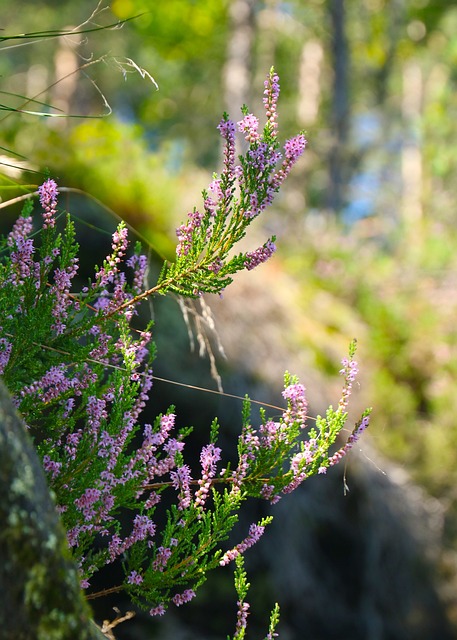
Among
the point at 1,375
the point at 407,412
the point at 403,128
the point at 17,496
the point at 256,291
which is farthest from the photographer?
the point at 403,128

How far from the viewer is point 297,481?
2.31 meters

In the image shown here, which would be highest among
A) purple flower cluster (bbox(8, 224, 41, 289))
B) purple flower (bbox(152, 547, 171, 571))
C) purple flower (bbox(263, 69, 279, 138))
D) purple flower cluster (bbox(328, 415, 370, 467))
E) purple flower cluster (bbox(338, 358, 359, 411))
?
purple flower (bbox(263, 69, 279, 138))

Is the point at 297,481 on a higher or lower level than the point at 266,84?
lower

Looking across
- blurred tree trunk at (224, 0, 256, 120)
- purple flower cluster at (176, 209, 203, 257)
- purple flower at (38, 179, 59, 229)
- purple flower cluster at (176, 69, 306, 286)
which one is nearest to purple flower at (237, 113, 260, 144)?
purple flower cluster at (176, 69, 306, 286)

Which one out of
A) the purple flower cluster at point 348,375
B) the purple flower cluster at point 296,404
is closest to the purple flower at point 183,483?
the purple flower cluster at point 296,404

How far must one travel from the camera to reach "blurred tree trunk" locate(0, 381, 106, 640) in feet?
4.19

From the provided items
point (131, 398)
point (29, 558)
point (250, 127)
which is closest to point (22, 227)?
point (131, 398)

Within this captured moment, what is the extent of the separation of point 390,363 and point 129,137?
4.28m

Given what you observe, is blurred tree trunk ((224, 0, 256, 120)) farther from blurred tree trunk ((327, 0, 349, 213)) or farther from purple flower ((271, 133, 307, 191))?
purple flower ((271, 133, 307, 191))

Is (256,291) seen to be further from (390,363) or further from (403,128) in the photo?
(403,128)

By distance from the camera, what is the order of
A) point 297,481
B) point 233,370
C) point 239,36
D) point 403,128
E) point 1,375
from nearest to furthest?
point 1,375
point 297,481
point 233,370
point 239,36
point 403,128

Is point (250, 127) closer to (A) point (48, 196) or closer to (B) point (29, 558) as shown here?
(A) point (48, 196)

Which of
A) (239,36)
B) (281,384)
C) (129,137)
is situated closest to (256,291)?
(281,384)

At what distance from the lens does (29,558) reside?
1317 mm
